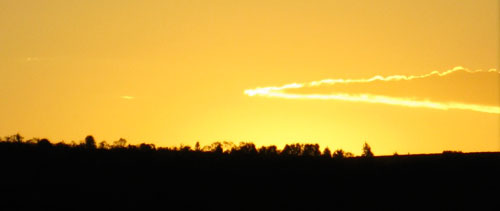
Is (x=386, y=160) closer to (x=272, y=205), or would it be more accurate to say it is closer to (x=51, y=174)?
(x=272, y=205)

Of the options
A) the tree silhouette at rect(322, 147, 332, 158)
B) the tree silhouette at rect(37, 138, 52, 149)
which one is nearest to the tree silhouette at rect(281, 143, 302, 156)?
the tree silhouette at rect(322, 147, 332, 158)

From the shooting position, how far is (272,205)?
3006 cm

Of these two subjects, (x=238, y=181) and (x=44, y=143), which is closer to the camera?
(x=238, y=181)

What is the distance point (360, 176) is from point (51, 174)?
1048 centimetres

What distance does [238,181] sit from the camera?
103 ft

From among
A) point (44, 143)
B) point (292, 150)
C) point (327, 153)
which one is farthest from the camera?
point (292, 150)

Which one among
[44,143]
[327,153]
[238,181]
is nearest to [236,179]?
[238,181]

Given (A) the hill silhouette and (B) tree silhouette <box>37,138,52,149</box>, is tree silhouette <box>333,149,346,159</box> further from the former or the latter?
(B) tree silhouette <box>37,138,52,149</box>

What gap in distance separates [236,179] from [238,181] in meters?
0.13

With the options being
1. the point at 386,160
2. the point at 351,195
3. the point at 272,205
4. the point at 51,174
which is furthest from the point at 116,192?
the point at 386,160

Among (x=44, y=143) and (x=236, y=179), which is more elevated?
(x=44, y=143)

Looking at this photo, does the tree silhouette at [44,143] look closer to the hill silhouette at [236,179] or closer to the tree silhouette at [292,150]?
the hill silhouette at [236,179]

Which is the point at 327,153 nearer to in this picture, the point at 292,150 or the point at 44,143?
the point at 292,150

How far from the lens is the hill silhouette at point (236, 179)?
29812mm
